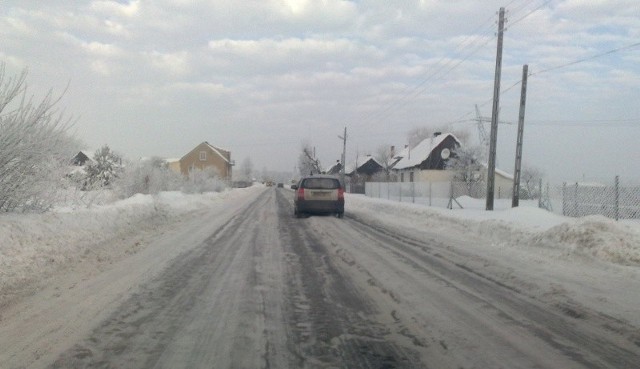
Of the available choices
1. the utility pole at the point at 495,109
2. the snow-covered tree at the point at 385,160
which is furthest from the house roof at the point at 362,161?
the utility pole at the point at 495,109

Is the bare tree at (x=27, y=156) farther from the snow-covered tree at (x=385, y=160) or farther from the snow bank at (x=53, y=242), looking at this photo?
the snow-covered tree at (x=385, y=160)

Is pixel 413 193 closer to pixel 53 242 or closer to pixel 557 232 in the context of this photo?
pixel 557 232

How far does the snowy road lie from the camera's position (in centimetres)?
436

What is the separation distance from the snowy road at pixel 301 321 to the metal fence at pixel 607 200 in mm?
10517

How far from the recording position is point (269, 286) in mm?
7270

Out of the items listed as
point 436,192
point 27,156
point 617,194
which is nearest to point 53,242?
point 27,156

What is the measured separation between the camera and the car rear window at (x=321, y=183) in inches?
827

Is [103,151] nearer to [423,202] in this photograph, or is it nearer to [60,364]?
[423,202]

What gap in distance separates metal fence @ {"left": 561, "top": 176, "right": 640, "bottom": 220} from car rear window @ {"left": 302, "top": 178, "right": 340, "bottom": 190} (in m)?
9.14

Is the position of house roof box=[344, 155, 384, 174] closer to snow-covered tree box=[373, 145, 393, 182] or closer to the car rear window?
snow-covered tree box=[373, 145, 393, 182]

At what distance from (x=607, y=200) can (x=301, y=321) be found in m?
15.6

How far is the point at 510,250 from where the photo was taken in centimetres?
1128

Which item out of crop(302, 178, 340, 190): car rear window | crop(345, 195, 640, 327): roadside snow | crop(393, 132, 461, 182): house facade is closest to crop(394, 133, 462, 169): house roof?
crop(393, 132, 461, 182): house facade

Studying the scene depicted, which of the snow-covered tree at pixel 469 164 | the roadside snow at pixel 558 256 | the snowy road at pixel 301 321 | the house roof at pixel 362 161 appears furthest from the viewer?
the house roof at pixel 362 161
